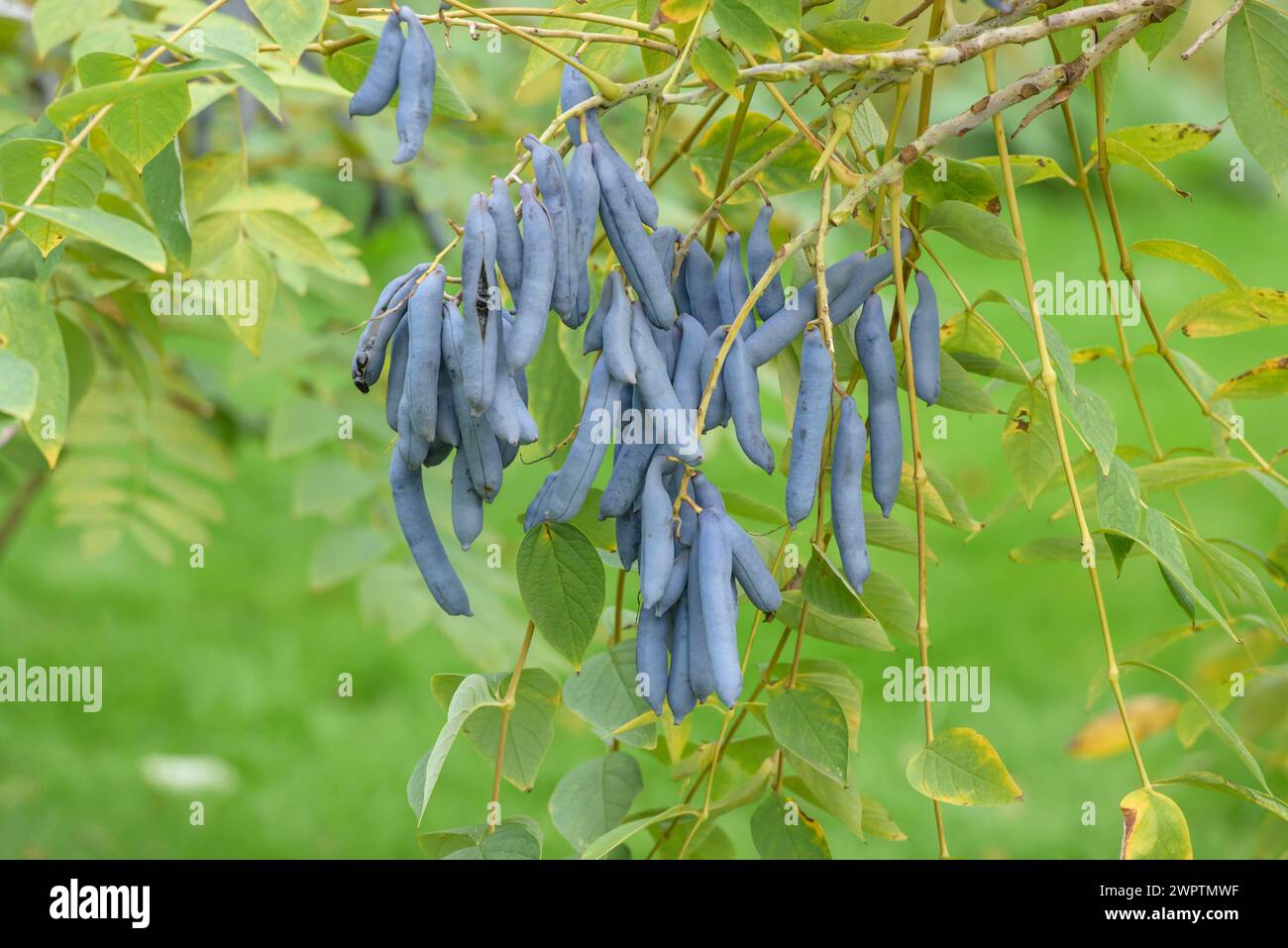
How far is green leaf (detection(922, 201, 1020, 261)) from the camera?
0.73 m

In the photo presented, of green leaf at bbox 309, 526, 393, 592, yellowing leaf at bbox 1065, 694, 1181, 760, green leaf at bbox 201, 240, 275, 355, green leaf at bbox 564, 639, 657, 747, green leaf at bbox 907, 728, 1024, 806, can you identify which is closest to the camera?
green leaf at bbox 907, 728, 1024, 806

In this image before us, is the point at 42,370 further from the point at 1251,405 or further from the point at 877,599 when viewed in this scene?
the point at 1251,405

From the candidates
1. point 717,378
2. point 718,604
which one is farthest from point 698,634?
point 717,378

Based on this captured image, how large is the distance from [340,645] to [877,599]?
2133 millimetres

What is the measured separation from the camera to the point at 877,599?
2.72 ft

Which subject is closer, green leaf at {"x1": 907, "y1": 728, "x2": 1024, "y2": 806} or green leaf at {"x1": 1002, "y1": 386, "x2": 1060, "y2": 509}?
green leaf at {"x1": 907, "y1": 728, "x2": 1024, "y2": 806}

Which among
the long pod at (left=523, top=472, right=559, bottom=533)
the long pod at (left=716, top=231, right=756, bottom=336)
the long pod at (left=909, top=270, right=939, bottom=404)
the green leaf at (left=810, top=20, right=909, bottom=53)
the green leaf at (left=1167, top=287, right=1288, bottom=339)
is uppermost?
the green leaf at (left=810, top=20, right=909, bottom=53)

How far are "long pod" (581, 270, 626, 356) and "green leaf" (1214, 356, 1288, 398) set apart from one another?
51 cm

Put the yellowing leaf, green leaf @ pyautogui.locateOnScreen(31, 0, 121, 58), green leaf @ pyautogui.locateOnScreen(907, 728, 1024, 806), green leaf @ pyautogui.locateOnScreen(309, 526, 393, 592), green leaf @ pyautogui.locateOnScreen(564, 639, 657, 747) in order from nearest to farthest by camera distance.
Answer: green leaf @ pyautogui.locateOnScreen(907, 728, 1024, 806), green leaf @ pyautogui.locateOnScreen(564, 639, 657, 747), green leaf @ pyautogui.locateOnScreen(31, 0, 121, 58), the yellowing leaf, green leaf @ pyautogui.locateOnScreen(309, 526, 393, 592)

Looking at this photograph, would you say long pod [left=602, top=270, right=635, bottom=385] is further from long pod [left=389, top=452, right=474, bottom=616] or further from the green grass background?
the green grass background

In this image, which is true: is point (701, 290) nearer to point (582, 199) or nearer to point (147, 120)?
point (582, 199)

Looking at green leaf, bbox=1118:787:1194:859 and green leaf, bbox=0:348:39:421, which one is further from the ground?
green leaf, bbox=0:348:39:421

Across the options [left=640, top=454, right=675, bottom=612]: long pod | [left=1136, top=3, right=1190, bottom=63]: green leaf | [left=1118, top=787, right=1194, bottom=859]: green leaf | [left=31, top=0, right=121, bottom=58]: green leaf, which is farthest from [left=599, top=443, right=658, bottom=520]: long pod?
[left=31, top=0, right=121, bottom=58]: green leaf

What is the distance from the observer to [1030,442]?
0.82 meters
